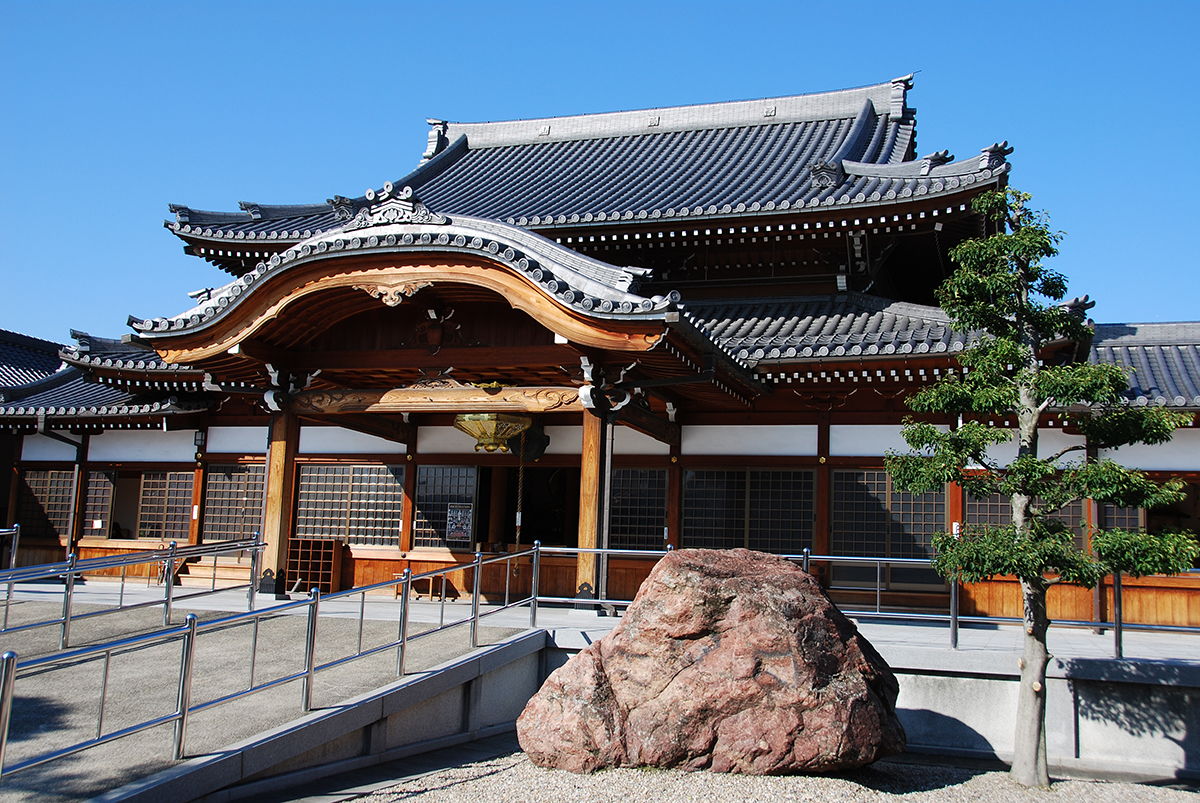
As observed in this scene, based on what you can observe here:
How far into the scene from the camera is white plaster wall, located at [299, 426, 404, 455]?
13.8 meters

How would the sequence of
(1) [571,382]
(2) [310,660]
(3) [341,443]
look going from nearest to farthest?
1. (2) [310,660]
2. (1) [571,382]
3. (3) [341,443]

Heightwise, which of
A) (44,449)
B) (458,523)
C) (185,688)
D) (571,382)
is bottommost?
(185,688)

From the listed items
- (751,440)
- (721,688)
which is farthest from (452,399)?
(721,688)

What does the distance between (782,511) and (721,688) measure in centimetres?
573

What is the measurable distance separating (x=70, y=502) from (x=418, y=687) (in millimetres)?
11211

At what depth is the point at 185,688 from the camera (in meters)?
5.58

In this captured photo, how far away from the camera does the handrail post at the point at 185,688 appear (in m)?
5.45

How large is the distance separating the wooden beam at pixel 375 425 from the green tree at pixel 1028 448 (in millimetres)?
7608

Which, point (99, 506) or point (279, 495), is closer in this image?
point (279, 495)

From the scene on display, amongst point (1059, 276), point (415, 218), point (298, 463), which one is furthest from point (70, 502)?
point (1059, 276)

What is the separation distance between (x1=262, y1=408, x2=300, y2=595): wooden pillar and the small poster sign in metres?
2.74

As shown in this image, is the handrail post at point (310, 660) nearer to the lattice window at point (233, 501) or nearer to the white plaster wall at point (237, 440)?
the lattice window at point (233, 501)

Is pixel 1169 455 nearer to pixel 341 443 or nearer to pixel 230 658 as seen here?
pixel 230 658

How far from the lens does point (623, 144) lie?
1952 cm
